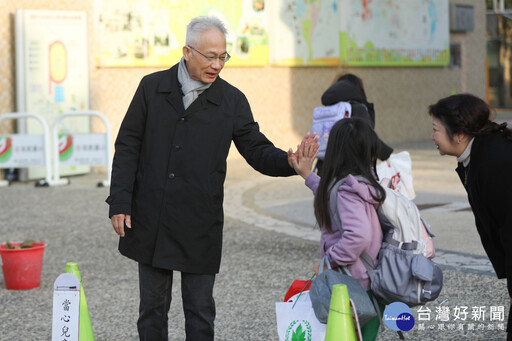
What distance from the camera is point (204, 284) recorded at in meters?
4.43

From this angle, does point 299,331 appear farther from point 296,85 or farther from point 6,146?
point 296,85

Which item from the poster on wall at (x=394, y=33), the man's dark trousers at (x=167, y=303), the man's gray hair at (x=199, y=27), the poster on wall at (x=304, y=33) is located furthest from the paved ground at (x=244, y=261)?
the poster on wall at (x=394, y=33)

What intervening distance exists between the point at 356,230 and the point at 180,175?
0.85m

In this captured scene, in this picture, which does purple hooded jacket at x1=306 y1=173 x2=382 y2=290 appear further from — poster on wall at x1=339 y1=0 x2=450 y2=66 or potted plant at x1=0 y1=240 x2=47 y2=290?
poster on wall at x1=339 y1=0 x2=450 y2=66

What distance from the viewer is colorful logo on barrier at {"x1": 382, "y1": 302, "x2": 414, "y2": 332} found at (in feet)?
13.8

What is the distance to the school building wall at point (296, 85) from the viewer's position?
15.1 m

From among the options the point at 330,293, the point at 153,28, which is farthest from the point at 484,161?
the point at 153,28

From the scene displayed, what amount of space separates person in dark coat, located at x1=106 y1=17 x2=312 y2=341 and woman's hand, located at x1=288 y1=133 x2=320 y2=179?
5 centimetres

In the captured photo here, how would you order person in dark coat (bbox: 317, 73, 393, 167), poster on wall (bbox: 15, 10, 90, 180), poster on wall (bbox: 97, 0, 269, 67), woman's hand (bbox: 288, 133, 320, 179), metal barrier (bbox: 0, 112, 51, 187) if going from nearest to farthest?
woman's hand (bbox: 288, 133, 320, 179), person in dark coat (bbox: 317, 73, 393, 167), metal barrier (bbox: 0, 112, 51, 187), poster on wall (bbox: 15, 10, 90, 180), poster on wall (bbox: 97, 0, 269, 67)

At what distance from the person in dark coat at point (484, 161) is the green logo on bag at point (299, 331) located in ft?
2.68

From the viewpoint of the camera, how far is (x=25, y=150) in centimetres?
1381

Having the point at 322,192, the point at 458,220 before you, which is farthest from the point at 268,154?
the point at 458,220

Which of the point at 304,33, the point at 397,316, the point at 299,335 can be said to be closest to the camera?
the point at 299,335

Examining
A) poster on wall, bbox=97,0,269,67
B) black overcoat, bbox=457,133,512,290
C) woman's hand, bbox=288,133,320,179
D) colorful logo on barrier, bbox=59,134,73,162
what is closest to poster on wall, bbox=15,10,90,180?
poster on wall, bbox=97,0,269,67
